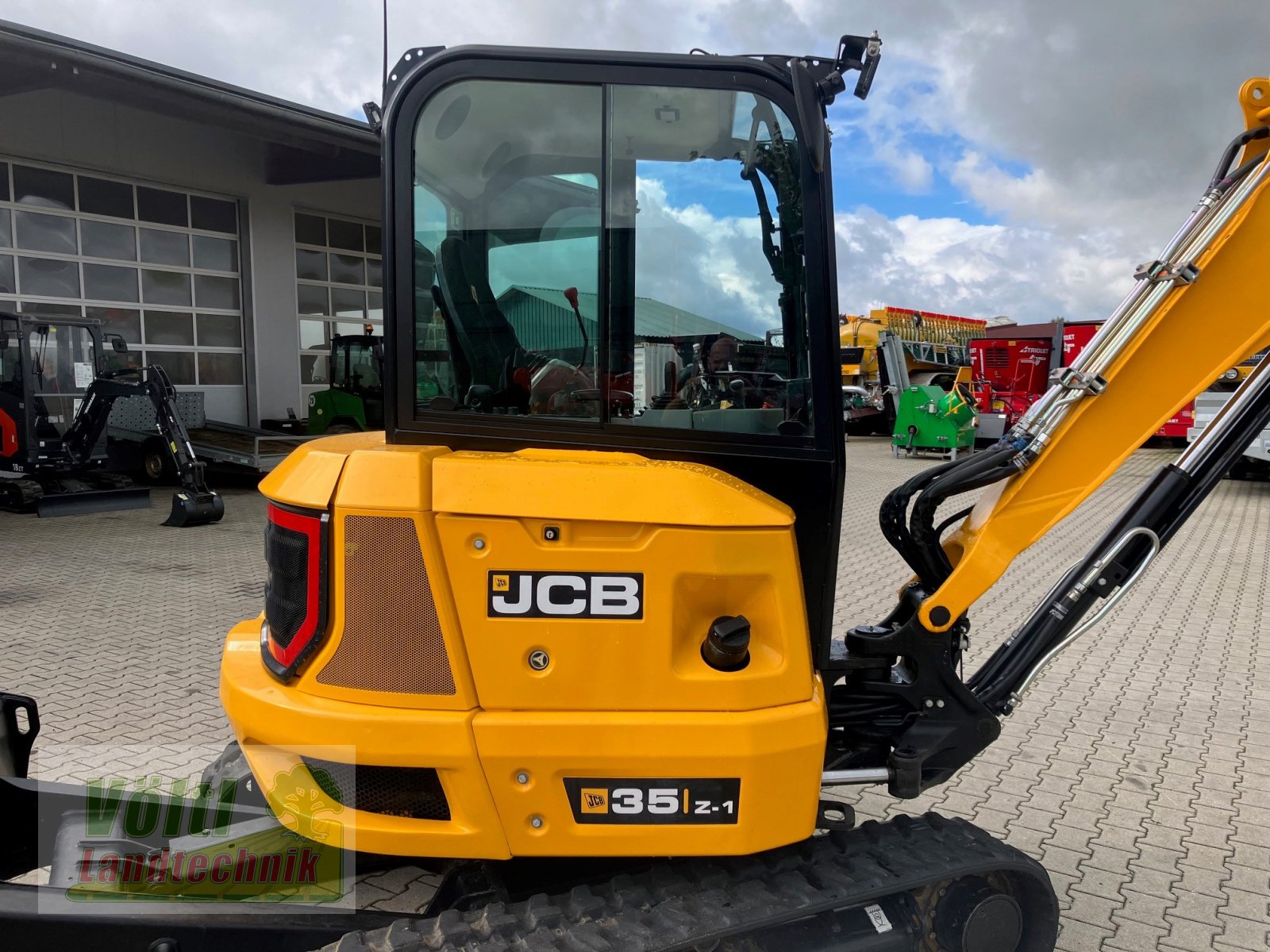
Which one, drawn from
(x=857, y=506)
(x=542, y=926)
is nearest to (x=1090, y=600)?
(x=542, y=926)

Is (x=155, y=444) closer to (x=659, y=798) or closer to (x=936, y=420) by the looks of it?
(x=659, y=798)

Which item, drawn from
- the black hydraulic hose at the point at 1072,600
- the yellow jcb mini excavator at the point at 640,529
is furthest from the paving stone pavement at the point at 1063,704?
the yellow jcb mini excavator at the point at 640,529

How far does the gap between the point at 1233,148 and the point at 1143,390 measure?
0.68 metres

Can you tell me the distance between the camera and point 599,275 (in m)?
2.26

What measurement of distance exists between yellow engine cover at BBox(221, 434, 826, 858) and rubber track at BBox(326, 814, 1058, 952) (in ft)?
0.35

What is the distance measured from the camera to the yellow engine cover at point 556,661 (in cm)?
207

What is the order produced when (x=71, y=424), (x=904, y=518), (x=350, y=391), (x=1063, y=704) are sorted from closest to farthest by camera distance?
(x=904, y=518)
(x=1063, y=704)
(x=71, y=424)
(x=350, y=391)

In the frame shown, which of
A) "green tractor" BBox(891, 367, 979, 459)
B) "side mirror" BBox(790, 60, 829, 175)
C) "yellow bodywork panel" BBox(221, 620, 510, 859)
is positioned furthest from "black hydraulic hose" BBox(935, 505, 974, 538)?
"green tractor" BBox(891, 367, 979, 459)

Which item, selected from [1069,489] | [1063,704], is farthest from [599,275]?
[1063,704]

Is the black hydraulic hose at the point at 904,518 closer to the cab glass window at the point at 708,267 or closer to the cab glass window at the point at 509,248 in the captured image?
the cab glass window at the point at 708,267

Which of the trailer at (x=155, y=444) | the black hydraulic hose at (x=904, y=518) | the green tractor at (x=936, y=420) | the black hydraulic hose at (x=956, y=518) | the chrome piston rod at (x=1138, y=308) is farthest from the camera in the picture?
the green tractor at (x=936, y=420)

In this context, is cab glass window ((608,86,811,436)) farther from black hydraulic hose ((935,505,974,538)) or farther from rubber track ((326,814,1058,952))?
rubber track ((326,814,1058,952))

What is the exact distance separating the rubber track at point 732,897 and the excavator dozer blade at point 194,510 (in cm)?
887

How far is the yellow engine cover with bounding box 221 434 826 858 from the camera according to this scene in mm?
2072
